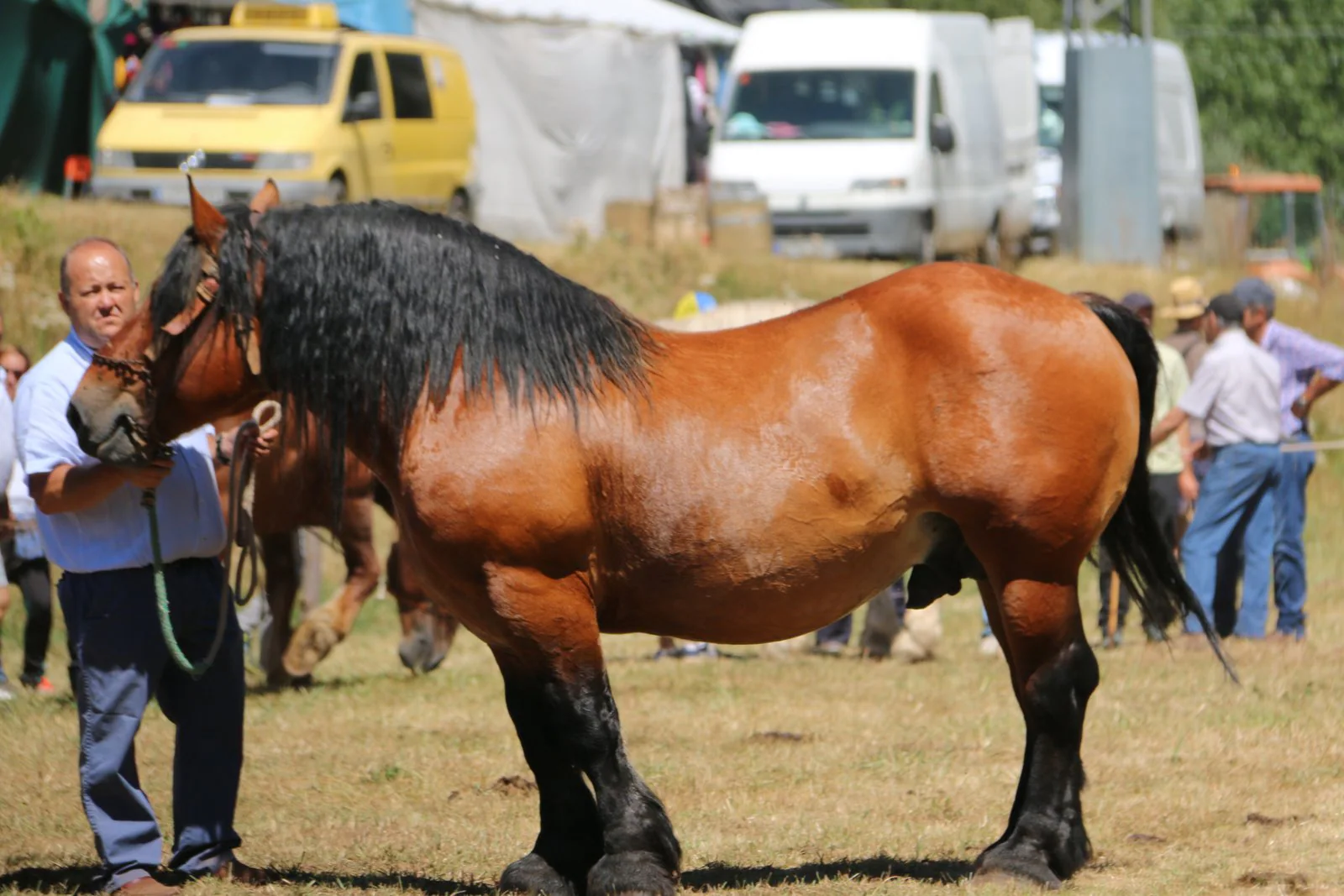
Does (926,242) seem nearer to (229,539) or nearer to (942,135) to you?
(942,135)

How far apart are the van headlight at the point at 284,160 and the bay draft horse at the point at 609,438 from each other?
11.5 metres

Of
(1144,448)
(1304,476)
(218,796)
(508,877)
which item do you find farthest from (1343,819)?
(1304,476)

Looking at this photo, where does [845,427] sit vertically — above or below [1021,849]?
above

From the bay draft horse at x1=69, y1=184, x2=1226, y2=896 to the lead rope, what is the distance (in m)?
0.36

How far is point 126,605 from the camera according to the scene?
5461mm

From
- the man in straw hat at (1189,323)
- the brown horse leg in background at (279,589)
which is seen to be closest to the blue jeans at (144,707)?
the brown horse leg in background at (279,589)

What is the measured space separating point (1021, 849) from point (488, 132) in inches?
700

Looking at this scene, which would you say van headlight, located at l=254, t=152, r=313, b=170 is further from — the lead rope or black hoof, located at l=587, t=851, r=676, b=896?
black hoof, located at l=587, t=851, r=676, b=896

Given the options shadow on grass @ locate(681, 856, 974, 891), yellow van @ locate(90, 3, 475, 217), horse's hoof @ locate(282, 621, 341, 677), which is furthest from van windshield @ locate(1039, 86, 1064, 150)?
shadow on grass @ locate(681, 856, 974, 891)

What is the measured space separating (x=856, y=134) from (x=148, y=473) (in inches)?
607

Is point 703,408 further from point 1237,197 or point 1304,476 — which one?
point 1237,197

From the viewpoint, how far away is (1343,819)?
630 cm

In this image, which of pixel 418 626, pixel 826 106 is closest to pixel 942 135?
Result: pixel 826 106

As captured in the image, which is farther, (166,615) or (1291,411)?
(1291,411)
